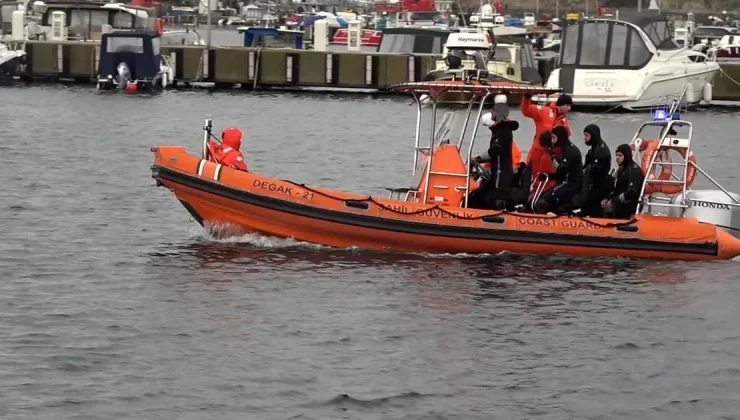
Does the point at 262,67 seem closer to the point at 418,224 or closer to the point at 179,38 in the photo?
the point at 179,38

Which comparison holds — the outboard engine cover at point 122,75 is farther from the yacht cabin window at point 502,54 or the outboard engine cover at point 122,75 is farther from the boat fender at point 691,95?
the boat fender at point 691,95

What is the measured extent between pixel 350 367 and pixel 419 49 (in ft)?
107

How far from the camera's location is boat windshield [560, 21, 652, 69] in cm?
3678

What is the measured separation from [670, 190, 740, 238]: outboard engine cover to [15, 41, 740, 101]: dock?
24.7 m

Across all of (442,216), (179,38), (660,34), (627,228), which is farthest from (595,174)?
(179,38)

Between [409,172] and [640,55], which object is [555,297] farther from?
[640,55]

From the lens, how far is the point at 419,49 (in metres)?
44.8

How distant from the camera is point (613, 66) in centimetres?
3697

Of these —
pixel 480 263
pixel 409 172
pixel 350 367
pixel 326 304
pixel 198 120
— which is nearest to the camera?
pixel 350 367

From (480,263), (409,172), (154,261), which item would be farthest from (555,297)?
(409,172)

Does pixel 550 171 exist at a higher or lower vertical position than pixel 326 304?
higher

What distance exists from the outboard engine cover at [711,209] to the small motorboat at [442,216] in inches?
0.8

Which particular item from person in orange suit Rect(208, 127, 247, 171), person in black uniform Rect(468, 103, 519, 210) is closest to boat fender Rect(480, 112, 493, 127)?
person in black uniform Rect(468, 103, 519, 210)

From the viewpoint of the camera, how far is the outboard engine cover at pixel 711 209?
1709cm
